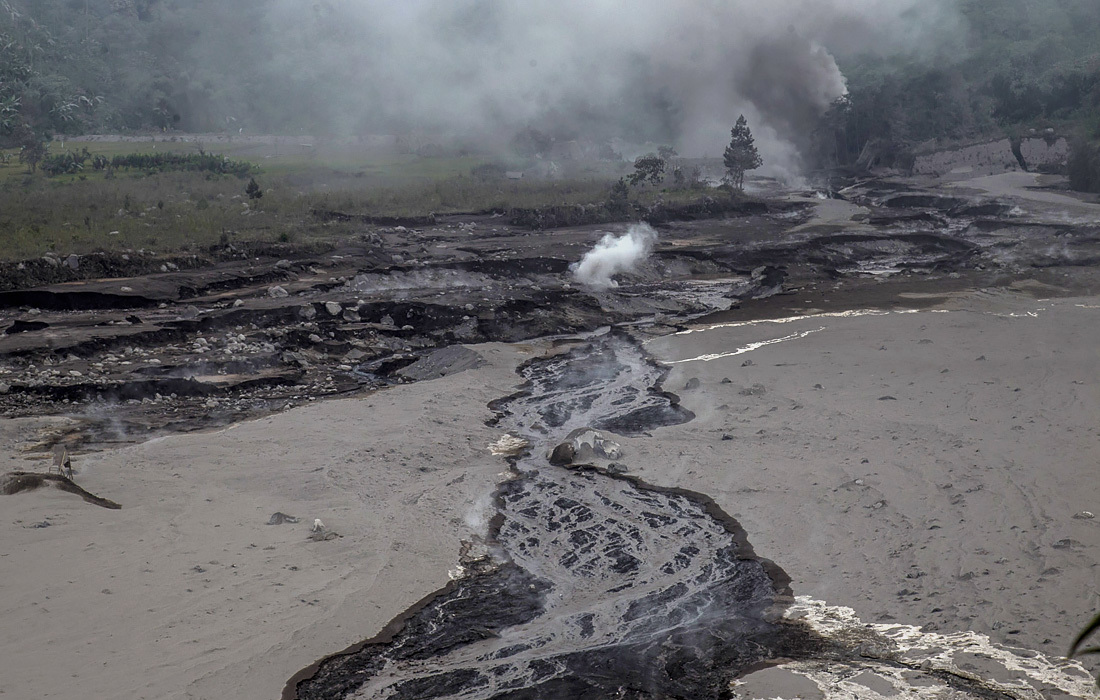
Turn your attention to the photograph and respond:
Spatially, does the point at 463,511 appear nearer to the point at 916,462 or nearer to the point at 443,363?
the point at 916,462

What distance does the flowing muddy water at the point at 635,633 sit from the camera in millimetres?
6750

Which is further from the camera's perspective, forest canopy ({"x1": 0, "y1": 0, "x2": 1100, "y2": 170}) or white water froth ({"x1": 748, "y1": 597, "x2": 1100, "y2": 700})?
forest canopy ({"x1": 0, "y1": 0, "x2": 1100, "y2": 170})

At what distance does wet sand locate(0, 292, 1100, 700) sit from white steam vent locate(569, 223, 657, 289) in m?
10.2

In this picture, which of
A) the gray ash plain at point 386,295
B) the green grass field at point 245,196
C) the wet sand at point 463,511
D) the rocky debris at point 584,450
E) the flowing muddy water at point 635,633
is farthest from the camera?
the green grass field at point 245,196

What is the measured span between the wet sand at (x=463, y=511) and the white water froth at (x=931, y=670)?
24 centimetres

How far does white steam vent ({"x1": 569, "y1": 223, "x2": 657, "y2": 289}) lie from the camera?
26.6 metres

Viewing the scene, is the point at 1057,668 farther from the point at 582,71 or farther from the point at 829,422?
the point at 582,71

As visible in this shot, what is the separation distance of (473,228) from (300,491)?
81.3 feet

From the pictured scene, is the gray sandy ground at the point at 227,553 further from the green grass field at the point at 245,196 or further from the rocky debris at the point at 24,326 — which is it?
the green grass field at the point at 245,196

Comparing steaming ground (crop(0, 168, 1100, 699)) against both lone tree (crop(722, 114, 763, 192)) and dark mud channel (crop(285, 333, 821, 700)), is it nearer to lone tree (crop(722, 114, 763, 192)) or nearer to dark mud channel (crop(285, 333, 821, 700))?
dark mud channel (crop(285, 333, 821, 700))

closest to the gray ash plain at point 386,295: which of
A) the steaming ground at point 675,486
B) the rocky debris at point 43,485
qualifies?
the steaming ground at point 675,486

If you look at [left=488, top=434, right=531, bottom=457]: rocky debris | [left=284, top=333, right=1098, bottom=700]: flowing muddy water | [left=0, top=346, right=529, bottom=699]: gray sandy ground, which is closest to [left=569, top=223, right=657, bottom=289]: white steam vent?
[left=488, top=434, right=531, bottom=457]: rocky debris

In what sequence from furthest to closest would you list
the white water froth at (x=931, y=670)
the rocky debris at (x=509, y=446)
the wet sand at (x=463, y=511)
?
the rocky debris at (x=509, y=446) → the wet sand at (x=463, y=511) → the white water froth at (x=931, y=670)

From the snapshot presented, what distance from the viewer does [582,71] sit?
70.4 meters
